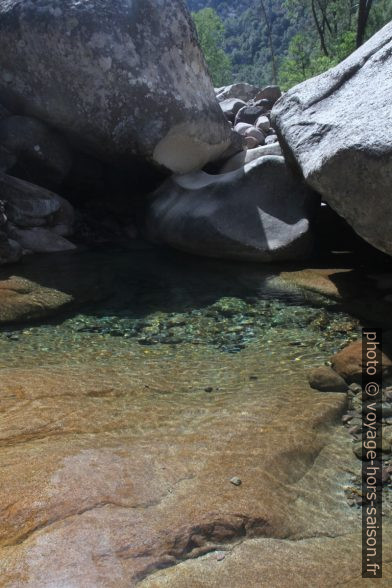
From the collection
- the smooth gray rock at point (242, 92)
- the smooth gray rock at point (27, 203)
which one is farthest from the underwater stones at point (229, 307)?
the smooth gray rock at point (242, 92)

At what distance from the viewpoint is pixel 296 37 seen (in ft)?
110

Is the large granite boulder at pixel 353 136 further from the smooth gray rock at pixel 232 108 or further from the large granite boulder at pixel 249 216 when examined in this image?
the smooth gray rock at pixel 232 108

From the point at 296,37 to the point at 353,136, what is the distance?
99.4ft

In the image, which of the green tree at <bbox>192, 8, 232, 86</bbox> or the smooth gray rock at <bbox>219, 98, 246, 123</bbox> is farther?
the green tree at <bbox>192, 8, 232, 86</bbox>

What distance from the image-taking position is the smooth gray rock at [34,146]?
36.5 feet

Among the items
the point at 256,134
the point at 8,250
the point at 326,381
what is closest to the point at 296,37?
the point at 256,134

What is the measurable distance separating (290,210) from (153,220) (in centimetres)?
302

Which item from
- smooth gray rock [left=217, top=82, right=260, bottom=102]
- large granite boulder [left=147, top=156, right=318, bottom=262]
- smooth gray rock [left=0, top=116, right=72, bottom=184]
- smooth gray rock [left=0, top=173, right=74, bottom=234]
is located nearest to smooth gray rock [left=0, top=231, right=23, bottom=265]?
smooth gray rock [left=0, top=173, right=74, bottom=234]

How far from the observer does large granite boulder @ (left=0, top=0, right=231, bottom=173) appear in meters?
10.3

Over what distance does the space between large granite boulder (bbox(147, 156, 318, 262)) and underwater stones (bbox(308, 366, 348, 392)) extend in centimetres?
464

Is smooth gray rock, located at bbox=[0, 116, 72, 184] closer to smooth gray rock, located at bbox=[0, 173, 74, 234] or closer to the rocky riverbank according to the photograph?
the rocky riverbank

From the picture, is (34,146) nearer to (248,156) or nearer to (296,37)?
(248,156)

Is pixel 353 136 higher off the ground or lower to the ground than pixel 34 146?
lower

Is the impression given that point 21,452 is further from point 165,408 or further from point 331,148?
point 331,148
